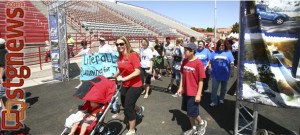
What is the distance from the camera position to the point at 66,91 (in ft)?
26.3

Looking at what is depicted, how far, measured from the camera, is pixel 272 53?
361 centimetres

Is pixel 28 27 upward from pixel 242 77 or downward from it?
upward

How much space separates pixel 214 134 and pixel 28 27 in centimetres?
1616

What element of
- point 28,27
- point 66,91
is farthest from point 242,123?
point 28,27

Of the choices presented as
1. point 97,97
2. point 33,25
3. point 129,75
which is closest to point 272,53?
point 129,75

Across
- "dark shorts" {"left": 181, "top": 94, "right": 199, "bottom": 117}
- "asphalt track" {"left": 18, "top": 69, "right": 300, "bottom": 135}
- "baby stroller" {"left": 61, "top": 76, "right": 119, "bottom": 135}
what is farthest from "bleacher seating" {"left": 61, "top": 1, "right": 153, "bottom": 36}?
"dark shorts" {"left": 181, "top": 94, "right": 199, "bottom": 117}

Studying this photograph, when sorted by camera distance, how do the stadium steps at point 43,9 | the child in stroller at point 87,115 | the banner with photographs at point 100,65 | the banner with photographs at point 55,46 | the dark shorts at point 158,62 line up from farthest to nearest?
the stadium steps at point 43,9 < the banner with photographs at point 55,46 < the dark shorts at point 158,62 < the banner with photographs at point 100,65 < the child in stroller at point 87,115

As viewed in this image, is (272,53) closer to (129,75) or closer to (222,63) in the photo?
(222,63)

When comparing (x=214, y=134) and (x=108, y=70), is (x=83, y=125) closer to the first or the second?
(x=214, y=134)

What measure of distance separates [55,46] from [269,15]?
866 cm

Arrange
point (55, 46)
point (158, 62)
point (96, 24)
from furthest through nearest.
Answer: point (96, 24)
point (55, 46)
point (158, 62)

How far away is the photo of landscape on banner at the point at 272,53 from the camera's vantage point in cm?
345

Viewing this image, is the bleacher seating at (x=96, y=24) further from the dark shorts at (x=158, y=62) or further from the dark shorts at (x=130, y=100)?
the dark shorts at (x=130, y=100)

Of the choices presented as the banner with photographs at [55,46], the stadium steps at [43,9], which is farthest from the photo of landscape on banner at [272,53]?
the stadium steps at [43,9]
